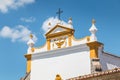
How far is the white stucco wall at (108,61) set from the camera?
Answer: 24920 millimetres

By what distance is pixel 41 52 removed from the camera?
2706 cm

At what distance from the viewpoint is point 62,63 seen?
84.2 ft

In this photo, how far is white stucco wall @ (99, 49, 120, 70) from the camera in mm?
24920

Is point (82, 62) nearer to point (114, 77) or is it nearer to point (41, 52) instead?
point (41, 52)

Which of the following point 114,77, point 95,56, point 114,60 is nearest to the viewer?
point 114,77

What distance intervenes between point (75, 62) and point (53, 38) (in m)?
3.07

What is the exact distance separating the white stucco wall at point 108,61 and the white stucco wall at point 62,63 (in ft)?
3.73

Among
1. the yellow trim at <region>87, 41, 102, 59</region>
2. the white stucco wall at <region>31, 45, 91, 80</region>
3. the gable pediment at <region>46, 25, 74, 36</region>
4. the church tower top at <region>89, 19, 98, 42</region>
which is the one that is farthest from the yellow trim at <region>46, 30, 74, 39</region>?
the yellow trim at <region>87, 41, 102, 59</region>

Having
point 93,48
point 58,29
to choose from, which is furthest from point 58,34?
point 93,48

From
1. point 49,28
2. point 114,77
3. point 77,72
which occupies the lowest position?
point 114,77

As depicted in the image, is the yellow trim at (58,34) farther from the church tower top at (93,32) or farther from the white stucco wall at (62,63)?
the church tower top at (93,32)

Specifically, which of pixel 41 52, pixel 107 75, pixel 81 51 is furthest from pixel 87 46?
pixel 107 75

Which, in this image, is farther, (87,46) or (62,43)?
(62,43)

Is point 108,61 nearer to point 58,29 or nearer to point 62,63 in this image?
point 62,63
